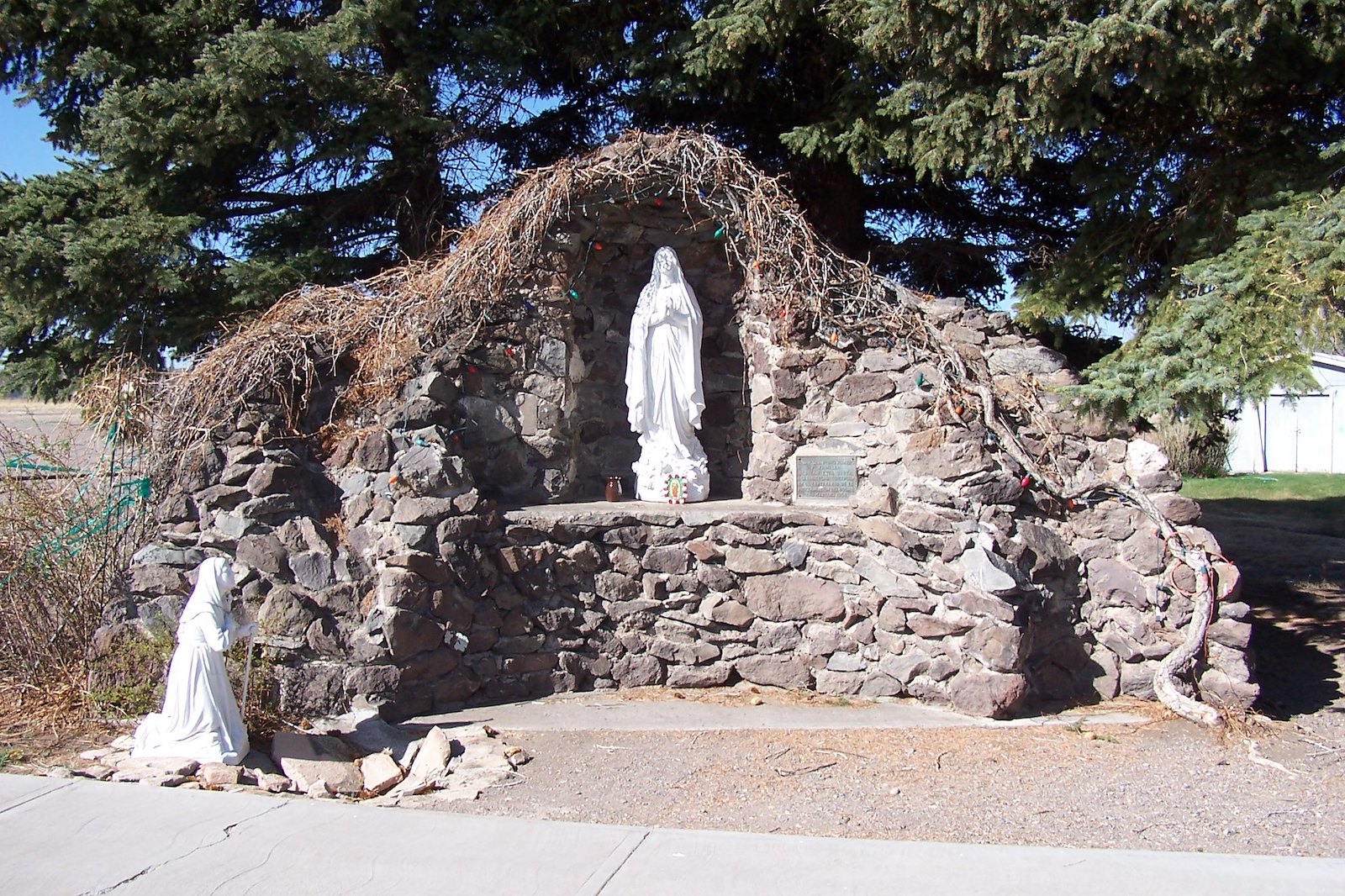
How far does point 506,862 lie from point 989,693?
333 centimetres

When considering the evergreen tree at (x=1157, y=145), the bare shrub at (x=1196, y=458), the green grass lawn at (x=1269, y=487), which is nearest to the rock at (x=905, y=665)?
the evergreen tree at (x=1157, y=145)

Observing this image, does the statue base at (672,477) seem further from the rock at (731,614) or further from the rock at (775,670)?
the rock at (775,670)

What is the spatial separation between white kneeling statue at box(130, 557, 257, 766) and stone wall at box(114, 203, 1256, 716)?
36.3 inches

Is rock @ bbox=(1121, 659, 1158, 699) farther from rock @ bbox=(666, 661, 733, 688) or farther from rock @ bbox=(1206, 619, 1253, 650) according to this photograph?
rock @ bbox=(666, 661, 733, 688)

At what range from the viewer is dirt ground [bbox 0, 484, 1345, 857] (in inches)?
173

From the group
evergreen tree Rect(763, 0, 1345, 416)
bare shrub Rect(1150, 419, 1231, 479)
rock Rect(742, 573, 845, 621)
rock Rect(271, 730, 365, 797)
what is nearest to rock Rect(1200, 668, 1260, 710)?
evergreen tree Rect(763, 0, 1345, 416)

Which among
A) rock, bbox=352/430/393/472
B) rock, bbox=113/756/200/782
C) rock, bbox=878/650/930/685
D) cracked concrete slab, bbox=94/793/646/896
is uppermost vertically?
rock, bbox=352/430/393/472

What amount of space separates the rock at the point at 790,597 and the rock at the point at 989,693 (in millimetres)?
1006

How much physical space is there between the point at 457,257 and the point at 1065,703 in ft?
16.7

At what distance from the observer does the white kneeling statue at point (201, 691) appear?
4.75m

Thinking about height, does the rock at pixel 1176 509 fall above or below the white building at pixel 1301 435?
below

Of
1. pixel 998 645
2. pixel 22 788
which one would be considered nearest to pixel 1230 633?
pixel 998 645

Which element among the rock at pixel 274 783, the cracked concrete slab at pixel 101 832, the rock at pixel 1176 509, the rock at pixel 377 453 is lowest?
the rock at pixel 274 783

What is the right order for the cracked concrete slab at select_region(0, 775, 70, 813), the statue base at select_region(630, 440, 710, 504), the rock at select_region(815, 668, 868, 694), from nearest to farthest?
the cracked concrete slab at select_region(0, 775, 70, 813), the rock at select_region(815, 668, 868, 694), the statue base at select_region(630, 440, 710, 504)
